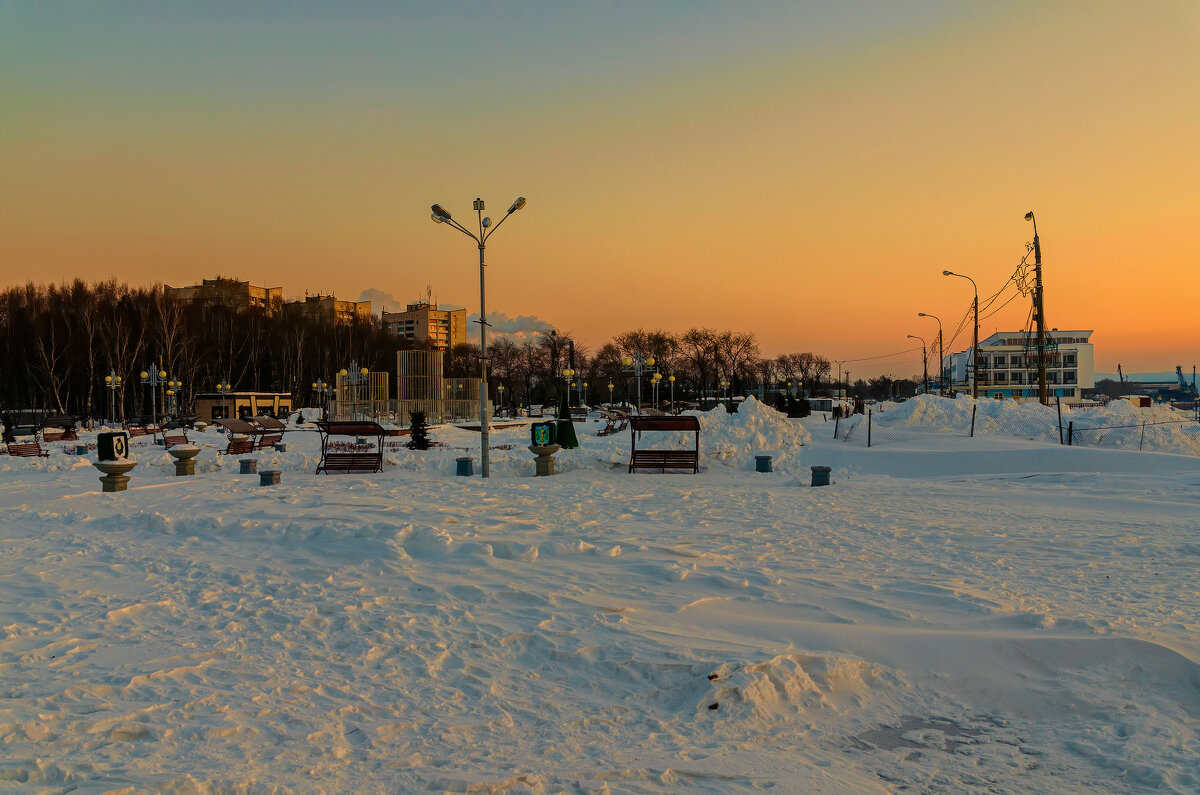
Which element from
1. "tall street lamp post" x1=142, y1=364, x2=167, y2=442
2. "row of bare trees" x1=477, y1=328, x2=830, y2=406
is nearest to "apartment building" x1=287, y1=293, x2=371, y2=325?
"row of bare trees" x1=477, y1=328, x2=830, y2=406

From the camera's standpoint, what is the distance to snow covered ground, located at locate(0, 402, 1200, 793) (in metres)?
3.98

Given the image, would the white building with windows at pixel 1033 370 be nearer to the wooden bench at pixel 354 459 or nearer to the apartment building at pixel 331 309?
the apartment building at pixel 331 309

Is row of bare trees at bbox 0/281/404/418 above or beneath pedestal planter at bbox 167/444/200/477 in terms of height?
above

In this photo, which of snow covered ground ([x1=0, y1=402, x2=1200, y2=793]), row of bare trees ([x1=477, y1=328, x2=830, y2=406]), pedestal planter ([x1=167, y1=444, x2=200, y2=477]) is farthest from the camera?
row of bare trees ([x1=477, y1=328, x2=830, y2=406])

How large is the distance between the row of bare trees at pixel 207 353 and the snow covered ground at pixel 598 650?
45.7 metres

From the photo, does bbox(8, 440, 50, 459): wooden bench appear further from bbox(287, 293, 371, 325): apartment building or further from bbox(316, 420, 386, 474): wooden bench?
bbox(287, 293, 371, 325): apartment building

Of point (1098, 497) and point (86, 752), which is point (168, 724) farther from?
point (1098, 497)

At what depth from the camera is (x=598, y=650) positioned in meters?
5.66

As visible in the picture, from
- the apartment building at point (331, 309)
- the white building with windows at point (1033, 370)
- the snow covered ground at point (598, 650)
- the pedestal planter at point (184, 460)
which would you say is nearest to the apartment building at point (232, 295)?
the apartment building at point (331, 309)

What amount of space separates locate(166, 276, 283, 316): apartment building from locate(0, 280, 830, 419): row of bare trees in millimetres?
10288

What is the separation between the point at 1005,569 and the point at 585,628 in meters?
4.84

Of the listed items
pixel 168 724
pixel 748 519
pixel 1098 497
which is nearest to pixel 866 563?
pixel 748 519

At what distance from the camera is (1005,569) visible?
26.8 feet

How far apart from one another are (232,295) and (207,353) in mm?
38801
